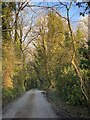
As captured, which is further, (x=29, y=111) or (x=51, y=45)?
(x=51, y=45)

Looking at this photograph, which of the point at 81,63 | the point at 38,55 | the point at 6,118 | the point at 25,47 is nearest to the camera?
the point at 6,118

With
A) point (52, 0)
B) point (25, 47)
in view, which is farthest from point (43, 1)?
point (25, 47)

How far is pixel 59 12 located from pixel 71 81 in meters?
3.91

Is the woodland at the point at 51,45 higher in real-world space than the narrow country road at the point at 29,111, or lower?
higher

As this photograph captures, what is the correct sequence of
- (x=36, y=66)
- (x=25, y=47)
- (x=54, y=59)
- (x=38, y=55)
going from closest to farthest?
(x=54, y=59)
(x=25, y=47)
(x=38, y=55)
(x=36, y=66)

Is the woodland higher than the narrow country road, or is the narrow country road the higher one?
the woodland

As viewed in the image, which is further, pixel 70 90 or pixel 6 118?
pixel 70 90

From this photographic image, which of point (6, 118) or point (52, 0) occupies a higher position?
point (52, 0)

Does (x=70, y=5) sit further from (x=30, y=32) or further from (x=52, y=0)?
(x=30, y=32)

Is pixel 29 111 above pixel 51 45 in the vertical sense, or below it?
below

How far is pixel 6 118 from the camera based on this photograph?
37.0ft

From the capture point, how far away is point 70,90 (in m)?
14.1

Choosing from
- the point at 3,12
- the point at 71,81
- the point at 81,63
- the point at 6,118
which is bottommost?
the point at 6,118

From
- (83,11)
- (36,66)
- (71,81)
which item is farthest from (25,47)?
(83,11)
